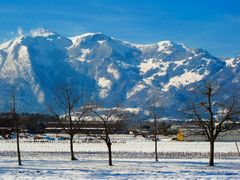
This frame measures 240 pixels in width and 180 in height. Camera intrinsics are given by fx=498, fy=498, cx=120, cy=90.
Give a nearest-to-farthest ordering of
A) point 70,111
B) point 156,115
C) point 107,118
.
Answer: point 107,118, point 70,111, point 156,115

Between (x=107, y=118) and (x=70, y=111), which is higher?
(x=70, y=111)

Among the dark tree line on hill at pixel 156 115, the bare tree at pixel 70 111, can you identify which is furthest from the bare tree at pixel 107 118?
the bare tree at pixel 70 111

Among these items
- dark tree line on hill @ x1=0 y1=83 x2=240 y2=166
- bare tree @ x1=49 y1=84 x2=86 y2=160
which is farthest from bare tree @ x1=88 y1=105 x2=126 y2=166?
bare tree @ x1=49 y1=84 x2=86 y2=160

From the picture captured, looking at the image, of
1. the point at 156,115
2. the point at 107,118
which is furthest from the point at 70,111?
the point at 156,115

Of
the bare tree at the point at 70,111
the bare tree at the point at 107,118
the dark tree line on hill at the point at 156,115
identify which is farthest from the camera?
the bare tree at the point at 70,111

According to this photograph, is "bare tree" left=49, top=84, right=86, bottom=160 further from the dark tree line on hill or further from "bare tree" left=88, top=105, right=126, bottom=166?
"bare tree" left=88, top=105, right=126, bottom=166

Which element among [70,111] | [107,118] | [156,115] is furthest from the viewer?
[156,115]

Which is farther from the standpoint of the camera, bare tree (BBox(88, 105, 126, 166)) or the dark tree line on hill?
bare tree (BBox(88, 105, 126, 166))

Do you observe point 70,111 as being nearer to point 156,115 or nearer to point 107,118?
point 107,118

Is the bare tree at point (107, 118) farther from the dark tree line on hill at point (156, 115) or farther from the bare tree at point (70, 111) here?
the bare tree at point (70, 111)

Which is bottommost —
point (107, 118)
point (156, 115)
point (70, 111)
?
point (107, 118)

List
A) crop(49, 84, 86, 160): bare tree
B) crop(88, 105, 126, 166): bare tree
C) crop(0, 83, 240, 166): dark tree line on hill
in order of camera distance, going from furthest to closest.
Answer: crop(49, 84, 86, 160): bare tree, crop(88, 105, 126, 166): bare tree, crop(0, 83, 240, 166): dark tree line on hill

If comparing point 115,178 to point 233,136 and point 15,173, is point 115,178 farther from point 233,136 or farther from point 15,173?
point 233,136

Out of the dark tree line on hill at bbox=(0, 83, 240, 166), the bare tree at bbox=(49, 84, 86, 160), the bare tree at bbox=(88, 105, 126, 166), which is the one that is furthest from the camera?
the bare tree at bbox=(49, 84, 86, 160)
